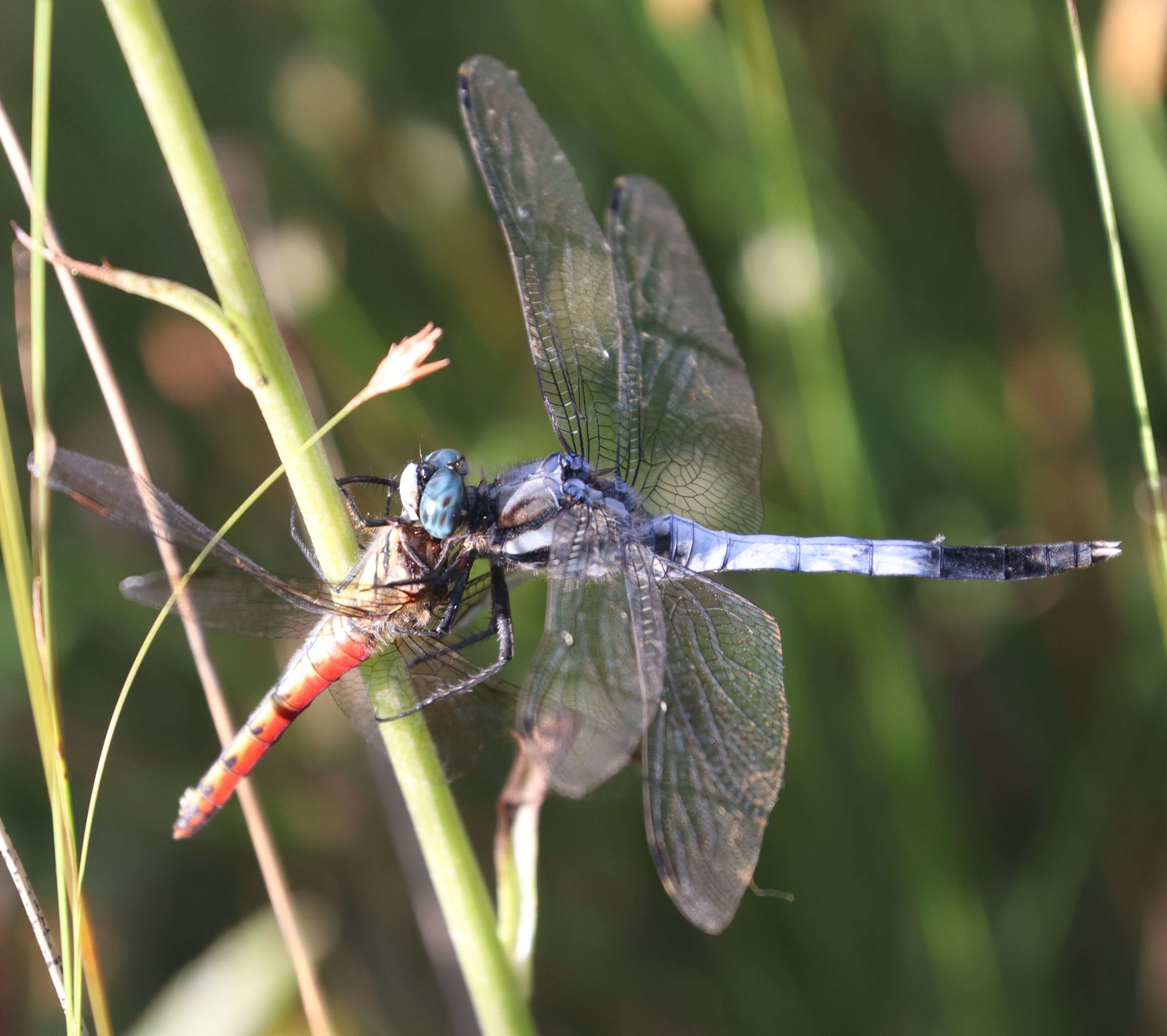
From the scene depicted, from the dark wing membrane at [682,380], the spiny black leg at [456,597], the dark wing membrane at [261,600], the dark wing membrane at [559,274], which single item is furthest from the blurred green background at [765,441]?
the dark wing membrane at [261,600]

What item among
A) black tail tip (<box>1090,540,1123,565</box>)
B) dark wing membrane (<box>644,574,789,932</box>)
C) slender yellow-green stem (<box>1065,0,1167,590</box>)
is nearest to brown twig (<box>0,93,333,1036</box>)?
dark wing membrane (<box>644,574,789,932</box>)

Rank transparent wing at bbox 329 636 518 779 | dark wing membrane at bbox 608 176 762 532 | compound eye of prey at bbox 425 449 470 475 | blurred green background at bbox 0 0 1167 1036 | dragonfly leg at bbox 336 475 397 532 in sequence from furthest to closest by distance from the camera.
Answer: blurred green background at bbox 0 0 1167 1036
dark wing membrane at bbox 608 176 762 532
compound eye of prey at bbox 425 449 470 475
dragonfly leg at bbox 336 475 397 532
transparent wing at bbox 329 636 518 779

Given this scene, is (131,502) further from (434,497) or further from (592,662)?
(592,662)

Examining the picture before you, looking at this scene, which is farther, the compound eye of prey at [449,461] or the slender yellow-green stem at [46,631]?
the compound eye of prey at [449,461]

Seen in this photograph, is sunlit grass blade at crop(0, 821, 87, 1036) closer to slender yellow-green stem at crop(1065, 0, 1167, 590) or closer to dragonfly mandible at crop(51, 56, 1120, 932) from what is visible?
dragonfly mandible at crop(51, 56, 1120, 932)

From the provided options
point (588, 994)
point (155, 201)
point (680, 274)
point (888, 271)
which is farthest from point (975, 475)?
point (155, 201)

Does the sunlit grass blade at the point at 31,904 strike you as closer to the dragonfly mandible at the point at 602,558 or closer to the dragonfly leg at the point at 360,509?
the dragonfly mandible at the point at 602,558

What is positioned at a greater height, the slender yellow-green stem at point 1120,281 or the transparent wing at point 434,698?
the slender yellow-green stem at point 1120,281

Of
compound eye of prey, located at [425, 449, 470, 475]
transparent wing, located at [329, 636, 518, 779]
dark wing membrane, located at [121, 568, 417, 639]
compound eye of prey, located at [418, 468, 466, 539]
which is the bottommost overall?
transparent wing, located at [329, 636, 518, 779]
